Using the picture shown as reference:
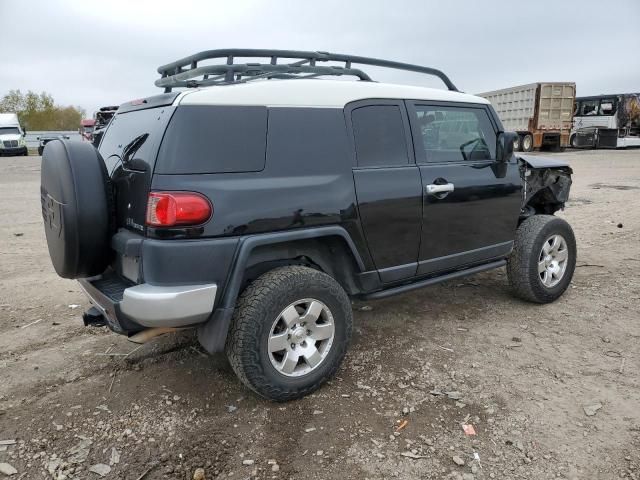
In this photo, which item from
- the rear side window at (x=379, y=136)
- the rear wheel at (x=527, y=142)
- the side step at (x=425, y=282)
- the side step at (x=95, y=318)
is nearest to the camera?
the side step at (x=95, y=318)

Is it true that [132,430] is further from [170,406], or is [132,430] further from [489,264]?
[489,264]

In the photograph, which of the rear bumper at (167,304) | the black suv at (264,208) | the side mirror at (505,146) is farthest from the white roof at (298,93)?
the rear bumper at (167,304)

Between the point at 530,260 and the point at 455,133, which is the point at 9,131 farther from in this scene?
the point at 530,260

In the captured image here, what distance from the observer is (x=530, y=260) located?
4320 mm

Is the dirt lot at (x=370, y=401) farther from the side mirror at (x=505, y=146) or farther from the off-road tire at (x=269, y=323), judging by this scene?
the side mirror at (x=505, y=146)

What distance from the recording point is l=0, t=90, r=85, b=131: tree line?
6353cm

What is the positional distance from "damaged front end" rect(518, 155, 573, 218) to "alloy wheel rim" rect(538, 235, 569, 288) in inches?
14.4

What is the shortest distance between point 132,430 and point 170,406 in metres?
0.27

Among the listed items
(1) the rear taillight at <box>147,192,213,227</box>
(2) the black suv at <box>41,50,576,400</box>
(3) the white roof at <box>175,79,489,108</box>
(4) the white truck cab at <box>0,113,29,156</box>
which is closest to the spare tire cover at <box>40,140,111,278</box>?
(2) the black suv at <box>41,50,576,400</box>

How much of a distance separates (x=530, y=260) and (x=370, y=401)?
2164 mm

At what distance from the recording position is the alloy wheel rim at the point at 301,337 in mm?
2861

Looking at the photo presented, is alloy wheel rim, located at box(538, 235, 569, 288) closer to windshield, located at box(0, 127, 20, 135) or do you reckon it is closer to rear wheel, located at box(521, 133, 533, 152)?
rear wheel, located at box(521, 133, 533, 152)

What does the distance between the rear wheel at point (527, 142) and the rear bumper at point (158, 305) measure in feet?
79.9

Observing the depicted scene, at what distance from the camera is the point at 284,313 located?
285 centimetres
